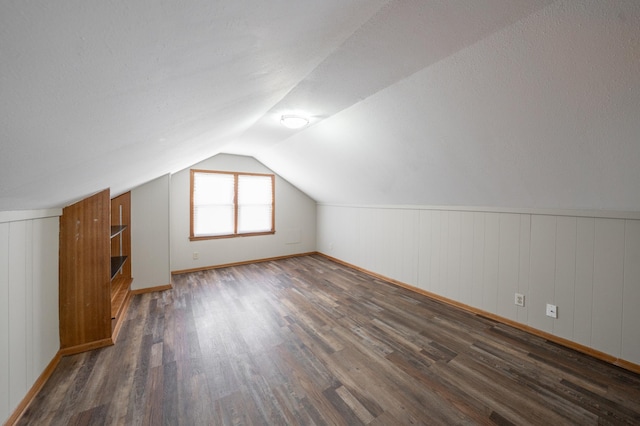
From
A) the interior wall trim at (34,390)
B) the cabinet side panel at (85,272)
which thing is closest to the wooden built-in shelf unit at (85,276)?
the cabinet side panel at (85,272)

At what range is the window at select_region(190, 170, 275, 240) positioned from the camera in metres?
4.58

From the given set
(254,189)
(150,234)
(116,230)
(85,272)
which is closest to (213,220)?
(254,189)

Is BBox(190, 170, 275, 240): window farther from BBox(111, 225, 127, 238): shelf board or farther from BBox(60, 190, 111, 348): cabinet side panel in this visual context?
BBox(60, 190, 111, 348): cabinet side panel

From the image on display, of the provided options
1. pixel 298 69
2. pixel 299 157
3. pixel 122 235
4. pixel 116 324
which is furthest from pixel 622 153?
pixel 122 235

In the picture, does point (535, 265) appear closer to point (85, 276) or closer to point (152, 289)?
point (85, 276)

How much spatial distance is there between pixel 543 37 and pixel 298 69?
48.6 inches

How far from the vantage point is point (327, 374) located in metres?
1.91

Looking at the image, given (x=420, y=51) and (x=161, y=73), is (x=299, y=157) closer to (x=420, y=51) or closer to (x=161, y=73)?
(x=420, y=51)

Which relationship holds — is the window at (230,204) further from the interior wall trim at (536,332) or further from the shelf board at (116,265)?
the interior wall trim at (536,332)

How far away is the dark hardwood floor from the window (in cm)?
188

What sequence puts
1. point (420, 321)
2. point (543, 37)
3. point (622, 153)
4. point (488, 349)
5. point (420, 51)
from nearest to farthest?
point (543, 37), point (420, 51), point (622, 153), point (488, 349), point (420, 321)

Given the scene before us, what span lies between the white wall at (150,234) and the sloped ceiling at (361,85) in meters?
1.96

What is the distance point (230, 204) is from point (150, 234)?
1.57 m

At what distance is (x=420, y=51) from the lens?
142cm
